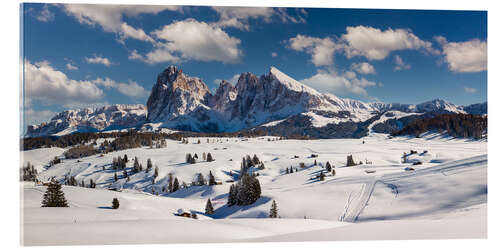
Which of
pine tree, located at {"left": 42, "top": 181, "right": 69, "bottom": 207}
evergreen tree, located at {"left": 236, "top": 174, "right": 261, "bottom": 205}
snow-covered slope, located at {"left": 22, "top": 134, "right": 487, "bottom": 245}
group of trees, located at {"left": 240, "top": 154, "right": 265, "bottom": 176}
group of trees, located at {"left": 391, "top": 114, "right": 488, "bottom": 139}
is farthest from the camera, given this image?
group of trees, located at {"left": 240, "top": 154, "right": 265, "bottom": 176}

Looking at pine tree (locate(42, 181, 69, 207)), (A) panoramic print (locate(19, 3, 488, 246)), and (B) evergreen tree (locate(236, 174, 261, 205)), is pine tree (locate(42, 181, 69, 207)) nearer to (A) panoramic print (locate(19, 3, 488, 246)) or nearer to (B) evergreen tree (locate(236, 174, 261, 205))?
(A) panoramic print (locate(19, 3, 488, 246))

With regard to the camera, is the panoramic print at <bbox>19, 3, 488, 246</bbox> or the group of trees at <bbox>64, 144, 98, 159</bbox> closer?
the panoramic print at <bbox>19, 3, 488, 246</bbox>

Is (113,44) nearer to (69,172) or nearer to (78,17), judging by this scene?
(78,17)

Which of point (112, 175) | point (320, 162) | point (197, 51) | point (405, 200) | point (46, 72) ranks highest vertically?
point (197, 51)

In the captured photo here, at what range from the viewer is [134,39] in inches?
432

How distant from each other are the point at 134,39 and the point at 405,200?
13586 mm

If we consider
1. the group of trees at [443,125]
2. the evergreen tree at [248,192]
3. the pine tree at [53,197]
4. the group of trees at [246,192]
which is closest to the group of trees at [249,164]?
the group of trees at [246,192]

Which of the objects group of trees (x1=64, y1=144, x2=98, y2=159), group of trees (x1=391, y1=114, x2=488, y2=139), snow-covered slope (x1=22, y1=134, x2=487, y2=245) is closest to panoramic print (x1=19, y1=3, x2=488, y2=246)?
snow-covered slope (x1=22, y1=134, x2=487, y2=245)

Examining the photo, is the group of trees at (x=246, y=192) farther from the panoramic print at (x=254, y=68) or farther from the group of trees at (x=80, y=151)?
the group of trees at (x=80, y=151)

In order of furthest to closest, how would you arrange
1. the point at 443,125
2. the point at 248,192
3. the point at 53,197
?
the point at 443,125 → the point at 248,192 → the point at 53,197

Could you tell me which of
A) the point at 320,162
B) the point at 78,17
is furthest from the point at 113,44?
the point at 320,162

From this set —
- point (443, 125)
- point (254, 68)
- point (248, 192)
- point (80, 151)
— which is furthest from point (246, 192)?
point (80, 151)

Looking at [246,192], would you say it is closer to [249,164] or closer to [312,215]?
[312,215]

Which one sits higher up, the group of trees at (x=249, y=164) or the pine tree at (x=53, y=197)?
the pine tree at (x=53, y=197)
